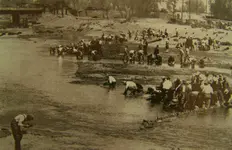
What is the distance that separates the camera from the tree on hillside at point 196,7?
449 centimetres

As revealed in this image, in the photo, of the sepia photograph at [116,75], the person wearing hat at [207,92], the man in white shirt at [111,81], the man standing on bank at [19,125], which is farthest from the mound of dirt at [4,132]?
the person wearing hat at [207,92]

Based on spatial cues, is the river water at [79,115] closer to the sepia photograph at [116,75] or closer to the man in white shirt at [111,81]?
the sepia photograph at [116,75]

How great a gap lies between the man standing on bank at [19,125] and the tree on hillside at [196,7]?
105 inches

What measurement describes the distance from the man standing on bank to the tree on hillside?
2659 millimetres

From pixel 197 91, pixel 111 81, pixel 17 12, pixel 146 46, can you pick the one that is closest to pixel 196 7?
pixel 146 46

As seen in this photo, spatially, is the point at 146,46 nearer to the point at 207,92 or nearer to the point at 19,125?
the point at 207,92

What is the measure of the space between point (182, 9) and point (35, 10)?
2279 mm

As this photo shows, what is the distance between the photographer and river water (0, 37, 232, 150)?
3498mm

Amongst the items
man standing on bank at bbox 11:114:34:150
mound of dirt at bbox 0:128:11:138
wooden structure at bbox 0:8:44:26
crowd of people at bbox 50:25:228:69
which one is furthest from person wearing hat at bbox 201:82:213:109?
wooden structure at bbox 0:8:44:26

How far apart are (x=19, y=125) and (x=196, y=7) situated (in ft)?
9.61

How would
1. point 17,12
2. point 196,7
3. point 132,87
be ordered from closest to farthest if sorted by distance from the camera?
point 132,87 < point 196,7 < point 17,12

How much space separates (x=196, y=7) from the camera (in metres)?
4.58

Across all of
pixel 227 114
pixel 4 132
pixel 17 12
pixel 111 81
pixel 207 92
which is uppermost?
pixel 17 12

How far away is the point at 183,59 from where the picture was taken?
13.8ft
